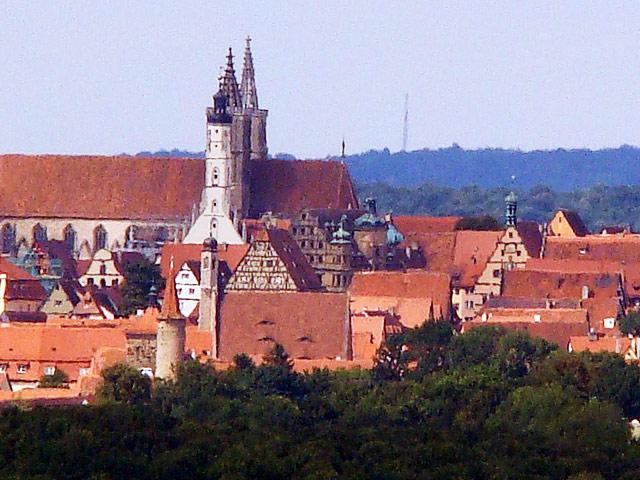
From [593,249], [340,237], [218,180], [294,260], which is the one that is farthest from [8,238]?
[294,260]

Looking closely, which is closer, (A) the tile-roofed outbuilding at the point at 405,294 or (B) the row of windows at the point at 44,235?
(A) the tile-roofed outbuilding at the point at 405,294

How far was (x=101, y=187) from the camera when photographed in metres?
135

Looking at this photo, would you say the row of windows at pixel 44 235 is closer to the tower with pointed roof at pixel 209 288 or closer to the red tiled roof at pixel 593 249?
the red tiled roof at pixel 593 249

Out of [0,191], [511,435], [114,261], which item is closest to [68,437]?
[511,435]

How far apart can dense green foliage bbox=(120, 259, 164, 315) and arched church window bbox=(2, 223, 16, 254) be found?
16.1 metres

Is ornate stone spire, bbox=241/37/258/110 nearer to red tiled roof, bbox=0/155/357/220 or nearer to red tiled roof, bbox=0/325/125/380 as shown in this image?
red tiled roof, bbox=0/155/357/220

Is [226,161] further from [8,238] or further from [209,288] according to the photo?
[209,288]

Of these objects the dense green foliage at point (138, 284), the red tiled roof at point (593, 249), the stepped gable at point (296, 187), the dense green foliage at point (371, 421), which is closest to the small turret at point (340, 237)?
the dense green foliage at point (138, 284)

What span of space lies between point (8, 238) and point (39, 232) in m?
1.14

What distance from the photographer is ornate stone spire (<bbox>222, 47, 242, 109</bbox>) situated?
12875 cm

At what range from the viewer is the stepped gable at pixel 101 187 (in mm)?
132250

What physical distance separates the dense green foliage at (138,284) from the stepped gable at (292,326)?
34.9 feet

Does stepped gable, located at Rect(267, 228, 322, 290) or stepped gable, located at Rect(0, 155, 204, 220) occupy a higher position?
stepped gable, located at Rect(0, 155, 204, 220)

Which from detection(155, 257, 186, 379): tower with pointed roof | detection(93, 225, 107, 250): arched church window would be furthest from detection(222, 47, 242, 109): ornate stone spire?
detection(155, 257, 186, 379): tower with pointed roof
